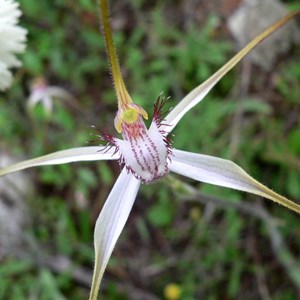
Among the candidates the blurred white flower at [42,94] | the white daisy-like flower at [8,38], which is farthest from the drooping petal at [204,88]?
the blurred white flower at [42,94]

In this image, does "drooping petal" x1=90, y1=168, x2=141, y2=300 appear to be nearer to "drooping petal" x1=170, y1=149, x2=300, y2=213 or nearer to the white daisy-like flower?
"drooping petal" x1=170, y1=149, x2=300, y2=213

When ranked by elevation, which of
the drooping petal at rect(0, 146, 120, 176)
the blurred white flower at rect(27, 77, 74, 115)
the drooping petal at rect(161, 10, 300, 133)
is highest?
the blurred white flower at rect(27, 77, 74, 115)

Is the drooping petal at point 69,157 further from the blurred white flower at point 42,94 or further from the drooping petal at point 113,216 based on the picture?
the blurred white flower at point 42,94

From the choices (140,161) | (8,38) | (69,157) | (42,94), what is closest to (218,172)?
(140,161)

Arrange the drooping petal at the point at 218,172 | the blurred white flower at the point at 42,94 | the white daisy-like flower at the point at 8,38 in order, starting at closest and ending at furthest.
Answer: the drooping petal at the point at 218,172 < the white daisy-like flower at the point at 8,38 < the blurred white flower at the point at 42,94

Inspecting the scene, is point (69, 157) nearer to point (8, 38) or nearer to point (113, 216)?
point (113, 216)

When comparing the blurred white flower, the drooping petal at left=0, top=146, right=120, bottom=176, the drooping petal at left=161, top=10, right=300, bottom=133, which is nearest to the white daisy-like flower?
the drooping petal at left=0, top=146, right=120, bottom=176
